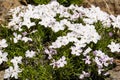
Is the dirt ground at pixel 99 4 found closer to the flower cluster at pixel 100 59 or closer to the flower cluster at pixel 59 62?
the flower cluster at pixel 100 59

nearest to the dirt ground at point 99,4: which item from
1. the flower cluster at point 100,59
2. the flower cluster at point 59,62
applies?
the flower cluster at point 100,59

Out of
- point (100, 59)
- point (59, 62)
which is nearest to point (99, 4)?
point (100, 59)

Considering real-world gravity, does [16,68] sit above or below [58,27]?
below

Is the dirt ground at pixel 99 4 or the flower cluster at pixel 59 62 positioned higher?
the dirt ground at pixel 99 4

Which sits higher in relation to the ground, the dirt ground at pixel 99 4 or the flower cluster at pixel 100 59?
the dirt ground at pixel 99 4

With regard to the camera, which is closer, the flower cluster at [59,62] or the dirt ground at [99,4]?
the flower cluster at [59,62]

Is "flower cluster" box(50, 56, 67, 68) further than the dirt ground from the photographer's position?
No

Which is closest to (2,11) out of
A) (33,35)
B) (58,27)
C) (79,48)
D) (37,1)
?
(37,1)

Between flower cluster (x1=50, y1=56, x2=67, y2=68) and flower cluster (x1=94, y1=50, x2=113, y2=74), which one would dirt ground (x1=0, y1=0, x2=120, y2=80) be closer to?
flower cluster (x1=94, y1=50, x2=113, y2=74)

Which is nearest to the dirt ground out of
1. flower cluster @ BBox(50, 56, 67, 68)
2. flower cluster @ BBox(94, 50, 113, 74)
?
flower cluster @ BBox(94, 50, 113, 74)

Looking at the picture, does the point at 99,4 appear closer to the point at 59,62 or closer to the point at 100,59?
the point at 100,59

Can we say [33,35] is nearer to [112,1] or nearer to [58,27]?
[58,27]
